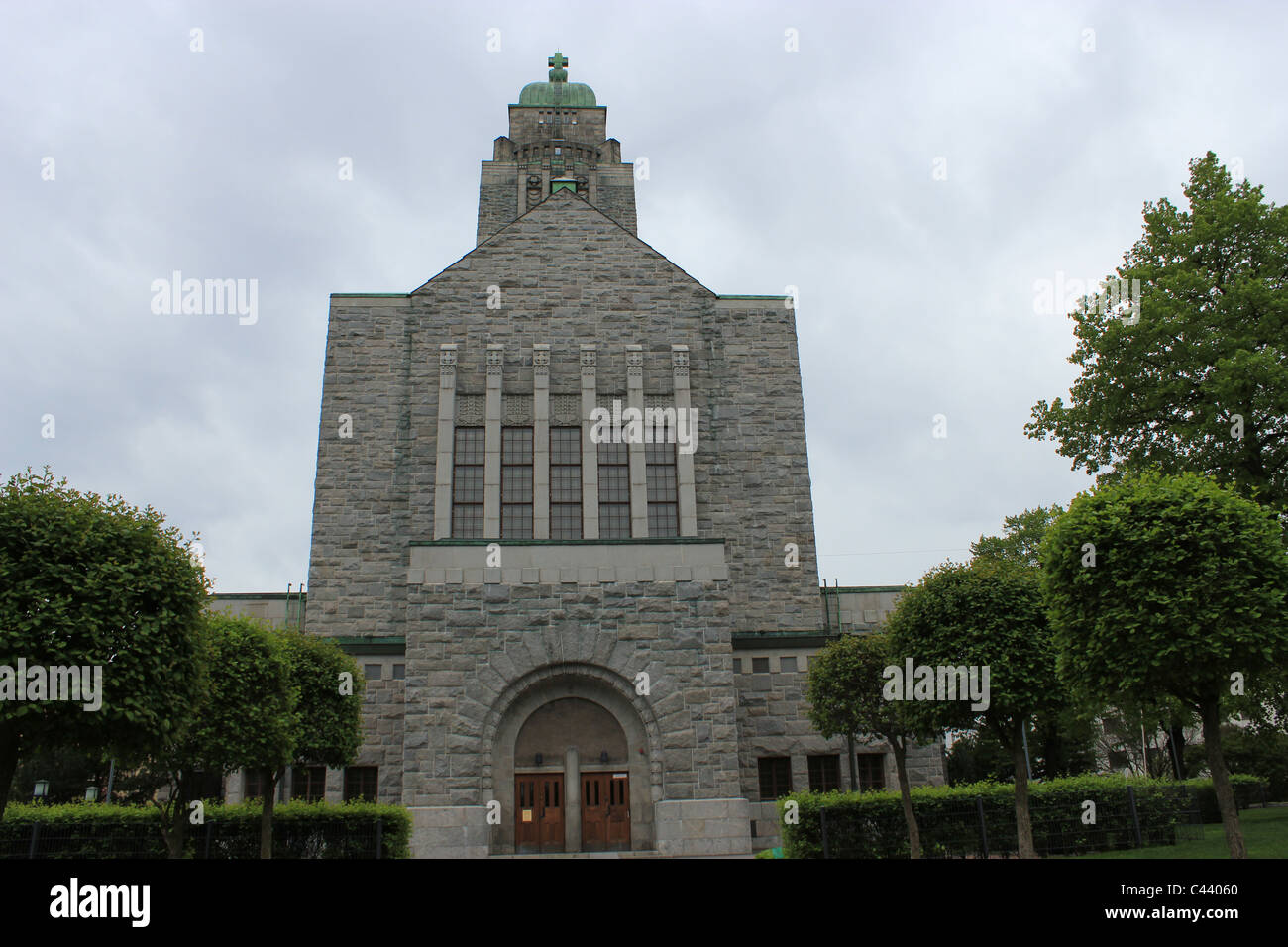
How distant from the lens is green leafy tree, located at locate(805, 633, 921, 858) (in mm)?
19906

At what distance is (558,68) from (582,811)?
4598 centimetres

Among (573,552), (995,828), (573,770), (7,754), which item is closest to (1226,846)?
(995,828)

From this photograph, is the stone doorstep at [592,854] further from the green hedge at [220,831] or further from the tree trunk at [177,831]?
the tree trunk at [177,831]

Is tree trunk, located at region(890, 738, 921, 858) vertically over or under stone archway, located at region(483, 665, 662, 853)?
under

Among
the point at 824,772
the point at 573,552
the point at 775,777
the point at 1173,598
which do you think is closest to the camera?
the point at 1173,598

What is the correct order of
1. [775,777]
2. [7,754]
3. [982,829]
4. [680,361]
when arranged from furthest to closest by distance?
1. [680,361]
2. [775,777]
3. [982,829]
4. [7,754]

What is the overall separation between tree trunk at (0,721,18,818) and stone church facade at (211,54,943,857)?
9.97 meters

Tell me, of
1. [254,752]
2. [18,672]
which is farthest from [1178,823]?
[18,672]

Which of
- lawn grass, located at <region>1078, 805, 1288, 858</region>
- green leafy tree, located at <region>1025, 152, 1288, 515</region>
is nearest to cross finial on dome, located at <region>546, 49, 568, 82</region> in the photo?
green leafy tree, located at <region>1025, 152, 1288, 515</region>

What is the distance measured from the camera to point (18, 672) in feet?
39.7

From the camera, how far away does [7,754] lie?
12.8 meters

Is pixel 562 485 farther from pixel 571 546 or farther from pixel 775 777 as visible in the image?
pixel 775 777

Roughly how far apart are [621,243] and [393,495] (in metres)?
11.4

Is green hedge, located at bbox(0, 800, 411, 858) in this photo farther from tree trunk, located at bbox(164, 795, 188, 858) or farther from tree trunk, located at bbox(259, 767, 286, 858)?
tree trunk, located at bbox(164, 795, 188, 858)
